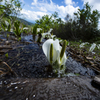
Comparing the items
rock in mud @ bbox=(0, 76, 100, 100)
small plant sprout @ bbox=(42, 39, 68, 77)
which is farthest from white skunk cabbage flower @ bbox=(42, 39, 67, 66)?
rock in mud @ bbox=(0, 76, 100, 100)

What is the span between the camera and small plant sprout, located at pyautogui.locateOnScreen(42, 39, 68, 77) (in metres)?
0.61

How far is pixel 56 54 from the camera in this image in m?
0.64

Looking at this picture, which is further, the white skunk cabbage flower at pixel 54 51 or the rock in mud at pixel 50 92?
the white skunk cabbage flower at pixel 54 51

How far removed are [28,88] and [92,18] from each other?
5.14 meters

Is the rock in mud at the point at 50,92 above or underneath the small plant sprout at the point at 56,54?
underneath

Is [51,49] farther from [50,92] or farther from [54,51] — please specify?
[50,92]

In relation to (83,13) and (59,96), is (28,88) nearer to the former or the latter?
(59,96)

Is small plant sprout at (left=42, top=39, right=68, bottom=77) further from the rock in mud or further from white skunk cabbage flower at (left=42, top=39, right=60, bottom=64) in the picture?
the rock in mud

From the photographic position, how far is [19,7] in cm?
424

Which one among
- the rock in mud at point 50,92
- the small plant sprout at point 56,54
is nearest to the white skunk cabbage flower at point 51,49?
the small plant sprout at point 56,54

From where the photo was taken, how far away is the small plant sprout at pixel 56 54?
0.61 m

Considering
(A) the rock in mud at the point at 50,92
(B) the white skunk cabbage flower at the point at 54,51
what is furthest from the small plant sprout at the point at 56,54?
(A) the rock in mud at the point at 50,92

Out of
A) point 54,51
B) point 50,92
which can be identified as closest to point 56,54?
point 54,51

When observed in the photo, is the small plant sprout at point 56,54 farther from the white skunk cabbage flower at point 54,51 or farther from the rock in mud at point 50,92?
the rock in mud at point 50,92
